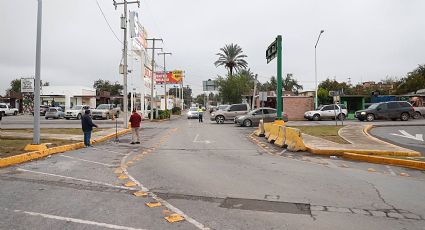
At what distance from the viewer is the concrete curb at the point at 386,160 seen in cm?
1126

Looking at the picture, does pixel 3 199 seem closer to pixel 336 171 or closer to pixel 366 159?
pixel 336 171

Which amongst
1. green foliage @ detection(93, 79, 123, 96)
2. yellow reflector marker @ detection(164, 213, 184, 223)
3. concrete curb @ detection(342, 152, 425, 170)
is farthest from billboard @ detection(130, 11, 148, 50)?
green foliage @ detection(93, 79, 123, 96)

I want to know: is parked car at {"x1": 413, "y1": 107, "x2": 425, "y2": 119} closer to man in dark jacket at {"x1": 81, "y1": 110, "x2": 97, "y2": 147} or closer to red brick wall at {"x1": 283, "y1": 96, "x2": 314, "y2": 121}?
red brick wall at {"x1": 283, "y1": 96, "x2": 314, "y2": 121}

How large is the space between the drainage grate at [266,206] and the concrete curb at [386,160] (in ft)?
20.4

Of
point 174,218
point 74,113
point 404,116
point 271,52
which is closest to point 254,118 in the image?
point 271,52

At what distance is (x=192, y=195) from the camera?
7.28 metres

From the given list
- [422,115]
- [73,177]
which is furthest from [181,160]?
[422,115]

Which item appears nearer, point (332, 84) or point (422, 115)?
point (422, 115)

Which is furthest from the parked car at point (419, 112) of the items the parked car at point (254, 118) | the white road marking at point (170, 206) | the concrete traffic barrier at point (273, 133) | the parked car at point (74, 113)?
the white road marking at point (170, 206)

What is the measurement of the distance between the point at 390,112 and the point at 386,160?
23.9 meters

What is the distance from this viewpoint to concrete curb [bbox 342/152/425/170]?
11.3m

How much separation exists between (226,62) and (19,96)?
120ft

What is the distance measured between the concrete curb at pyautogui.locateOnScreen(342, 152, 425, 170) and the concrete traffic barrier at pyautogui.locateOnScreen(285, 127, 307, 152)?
181 centimetres

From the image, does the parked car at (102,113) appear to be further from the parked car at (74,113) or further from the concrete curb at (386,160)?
the concrete curb at (386,160)
